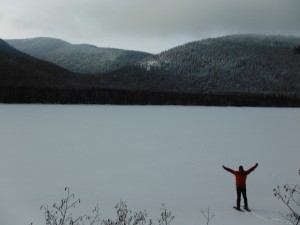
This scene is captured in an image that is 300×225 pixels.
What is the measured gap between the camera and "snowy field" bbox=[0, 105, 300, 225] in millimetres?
9227

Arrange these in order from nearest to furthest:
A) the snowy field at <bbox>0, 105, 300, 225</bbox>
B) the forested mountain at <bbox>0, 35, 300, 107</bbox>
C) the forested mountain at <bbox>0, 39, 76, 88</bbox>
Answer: the snowy field at <bbox>0, 105, 300, 225</bbox>, the forested mountain at <bbox>0, 39, 76, 88</bbox>, the forested mountain at <bbox>0, 35, 300, 107</bbox>

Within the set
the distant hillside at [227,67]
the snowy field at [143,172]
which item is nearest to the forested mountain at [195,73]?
the distant hillside at [227,67]

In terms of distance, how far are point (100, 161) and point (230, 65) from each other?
151m

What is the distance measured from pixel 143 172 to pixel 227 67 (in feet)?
493

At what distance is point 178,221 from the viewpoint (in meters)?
8.49

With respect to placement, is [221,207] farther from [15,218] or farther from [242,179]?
[15,218]

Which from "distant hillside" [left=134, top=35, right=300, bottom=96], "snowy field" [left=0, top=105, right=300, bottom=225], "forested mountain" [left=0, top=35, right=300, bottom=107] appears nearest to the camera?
"snowy field" [left=0, top=105, right=300, bottom=225]

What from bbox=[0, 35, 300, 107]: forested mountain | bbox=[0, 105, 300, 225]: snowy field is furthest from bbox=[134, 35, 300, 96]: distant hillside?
bbox=[0, 105, 300, 225]: snowy field

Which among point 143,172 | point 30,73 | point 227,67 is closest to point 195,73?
point 227,67

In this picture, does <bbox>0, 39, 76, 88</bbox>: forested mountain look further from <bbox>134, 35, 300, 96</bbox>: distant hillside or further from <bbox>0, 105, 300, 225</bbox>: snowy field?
<bbox>0, 105, 300, 225</bbox>: snowy field

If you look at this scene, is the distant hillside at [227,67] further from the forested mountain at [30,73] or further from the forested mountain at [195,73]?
the forested mountain at [30,73]

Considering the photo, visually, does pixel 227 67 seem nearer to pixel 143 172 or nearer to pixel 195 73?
pixel 195 73

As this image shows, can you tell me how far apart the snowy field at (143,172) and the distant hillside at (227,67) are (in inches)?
4735

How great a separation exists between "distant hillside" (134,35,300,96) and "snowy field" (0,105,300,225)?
120276 millimetres
